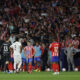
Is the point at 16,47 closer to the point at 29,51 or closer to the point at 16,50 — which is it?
the point at 16,50

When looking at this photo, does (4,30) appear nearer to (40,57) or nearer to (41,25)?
(41,25)

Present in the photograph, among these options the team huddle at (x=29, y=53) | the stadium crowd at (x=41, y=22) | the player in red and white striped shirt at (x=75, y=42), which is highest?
the stadium crowd at (x=41, y=22)

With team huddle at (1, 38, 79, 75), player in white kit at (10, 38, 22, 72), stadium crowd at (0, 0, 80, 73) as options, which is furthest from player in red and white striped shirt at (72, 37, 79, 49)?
player in white kit at (10, 38, 22, 72)

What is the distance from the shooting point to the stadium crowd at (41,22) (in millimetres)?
33062

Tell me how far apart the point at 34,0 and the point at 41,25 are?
5857 millimetres

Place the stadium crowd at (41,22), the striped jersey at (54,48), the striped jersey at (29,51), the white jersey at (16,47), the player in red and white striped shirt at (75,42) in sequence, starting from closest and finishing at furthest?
1. the striped jersey at (54,48)
2. the white jersey at (16,47)
3. the striped jersey at (29,51)
4. the player in red and white striped shirt at (75,42)
5. the stadium crowd at (41,22)

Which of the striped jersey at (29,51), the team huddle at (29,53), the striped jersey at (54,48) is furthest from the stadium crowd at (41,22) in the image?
the striped jersey at (54,48)

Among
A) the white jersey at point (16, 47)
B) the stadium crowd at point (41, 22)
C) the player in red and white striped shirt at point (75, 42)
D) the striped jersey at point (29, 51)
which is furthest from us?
the stadium crowd at point (41, 22)

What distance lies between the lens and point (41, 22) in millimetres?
36906

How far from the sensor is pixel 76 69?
31.5m

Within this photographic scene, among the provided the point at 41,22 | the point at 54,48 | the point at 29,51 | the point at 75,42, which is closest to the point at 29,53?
the point at 29,51

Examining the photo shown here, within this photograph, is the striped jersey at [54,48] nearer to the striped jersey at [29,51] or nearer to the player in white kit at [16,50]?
the striped jersey at [29,51]

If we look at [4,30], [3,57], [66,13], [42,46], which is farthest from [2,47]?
[66,13]

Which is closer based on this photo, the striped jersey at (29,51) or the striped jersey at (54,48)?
the striped jersey at (54,48)
